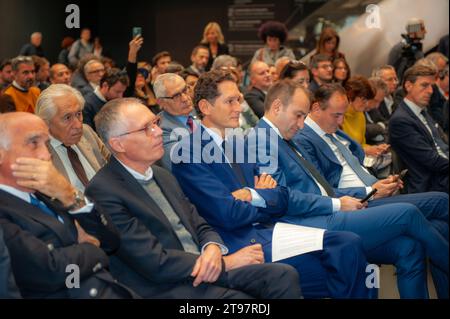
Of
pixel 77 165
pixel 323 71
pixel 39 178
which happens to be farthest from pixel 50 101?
pixel 323 71

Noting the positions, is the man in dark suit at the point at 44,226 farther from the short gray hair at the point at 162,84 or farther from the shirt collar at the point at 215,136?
the short gray hair at the point at 162,84

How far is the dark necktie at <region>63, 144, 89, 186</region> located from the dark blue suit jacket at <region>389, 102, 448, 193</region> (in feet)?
6.90

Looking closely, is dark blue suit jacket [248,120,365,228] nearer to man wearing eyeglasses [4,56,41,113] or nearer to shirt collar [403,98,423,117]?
shirt collar [403,98,423,117]

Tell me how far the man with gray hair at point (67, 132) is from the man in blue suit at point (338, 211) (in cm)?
83

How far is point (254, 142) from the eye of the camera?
11.3 feet

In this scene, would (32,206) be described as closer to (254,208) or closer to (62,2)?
(254,208)

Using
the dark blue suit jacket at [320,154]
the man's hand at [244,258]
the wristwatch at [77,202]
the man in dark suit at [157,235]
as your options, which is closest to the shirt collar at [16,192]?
the wristwatch at [77,202]

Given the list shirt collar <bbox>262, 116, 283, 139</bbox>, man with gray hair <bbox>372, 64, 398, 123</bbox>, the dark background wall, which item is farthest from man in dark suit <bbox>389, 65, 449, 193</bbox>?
the dark background wall

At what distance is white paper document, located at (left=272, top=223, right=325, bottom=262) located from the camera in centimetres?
293

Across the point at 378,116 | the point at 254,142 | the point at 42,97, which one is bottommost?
the point at 378,116

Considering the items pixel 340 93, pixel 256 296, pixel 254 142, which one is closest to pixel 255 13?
pixel 340 93

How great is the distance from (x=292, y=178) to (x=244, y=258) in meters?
0.93

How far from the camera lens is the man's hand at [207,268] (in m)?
2.54
